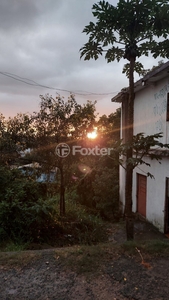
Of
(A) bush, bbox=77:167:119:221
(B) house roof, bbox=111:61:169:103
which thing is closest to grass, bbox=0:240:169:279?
(B) house roof, bbox=111:61:169:103

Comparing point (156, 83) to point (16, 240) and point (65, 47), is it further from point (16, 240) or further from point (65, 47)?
point (16, 240)

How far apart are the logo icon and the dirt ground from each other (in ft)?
15.0

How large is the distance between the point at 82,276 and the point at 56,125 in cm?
575

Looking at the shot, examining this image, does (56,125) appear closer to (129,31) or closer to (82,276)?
(129,31)

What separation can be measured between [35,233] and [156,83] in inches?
251

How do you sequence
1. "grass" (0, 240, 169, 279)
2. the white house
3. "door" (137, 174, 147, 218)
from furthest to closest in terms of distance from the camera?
1. "door" (137, 174, 147, 218)
2. the white house
3. "grass" (0, 240, 169, 279)

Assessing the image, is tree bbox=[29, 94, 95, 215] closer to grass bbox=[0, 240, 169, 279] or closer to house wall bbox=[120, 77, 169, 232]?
house wall bbox=[120, 77, 169, 232]

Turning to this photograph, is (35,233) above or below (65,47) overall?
below

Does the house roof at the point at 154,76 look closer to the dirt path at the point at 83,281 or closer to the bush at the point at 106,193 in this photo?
the bush at the point at 106,193

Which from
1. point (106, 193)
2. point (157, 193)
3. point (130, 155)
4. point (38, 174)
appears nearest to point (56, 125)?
point (38, 174)

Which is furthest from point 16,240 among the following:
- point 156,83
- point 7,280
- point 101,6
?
point 156,83

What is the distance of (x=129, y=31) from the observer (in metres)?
4.86

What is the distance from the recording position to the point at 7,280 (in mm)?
3268

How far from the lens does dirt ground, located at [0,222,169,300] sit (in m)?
2.96
